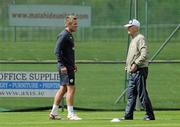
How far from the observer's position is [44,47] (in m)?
19.2

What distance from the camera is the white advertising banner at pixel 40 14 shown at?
17719 mm

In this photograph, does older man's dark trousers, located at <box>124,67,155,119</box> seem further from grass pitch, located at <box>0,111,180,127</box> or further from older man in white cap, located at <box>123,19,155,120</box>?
grass pitch, located at <box>0,111,180,127</box>

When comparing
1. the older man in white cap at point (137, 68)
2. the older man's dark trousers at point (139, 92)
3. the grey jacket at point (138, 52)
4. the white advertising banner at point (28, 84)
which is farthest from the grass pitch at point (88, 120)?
the grey jacket at point (138, 52)

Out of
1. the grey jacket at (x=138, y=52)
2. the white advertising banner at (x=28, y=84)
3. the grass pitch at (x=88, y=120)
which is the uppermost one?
the grey jacket at (x=138, y=52)

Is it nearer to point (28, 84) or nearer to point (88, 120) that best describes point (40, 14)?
point (28, 84)

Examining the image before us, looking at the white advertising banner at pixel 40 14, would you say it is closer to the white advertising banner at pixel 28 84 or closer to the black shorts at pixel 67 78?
the white advertising banner at pixel 28 84

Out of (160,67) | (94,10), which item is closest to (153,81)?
(160,67)

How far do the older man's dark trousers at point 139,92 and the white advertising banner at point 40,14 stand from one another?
342 centimetres

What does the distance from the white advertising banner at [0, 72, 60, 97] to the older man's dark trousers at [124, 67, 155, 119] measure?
303cm

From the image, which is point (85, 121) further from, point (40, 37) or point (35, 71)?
point (40, 37)

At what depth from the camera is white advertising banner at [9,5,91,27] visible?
17.7 metres

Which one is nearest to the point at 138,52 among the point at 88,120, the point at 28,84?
the point at 88,120

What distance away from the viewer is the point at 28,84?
58.6 feet

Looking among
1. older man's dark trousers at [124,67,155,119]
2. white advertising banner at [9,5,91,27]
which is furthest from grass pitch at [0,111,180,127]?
white advertising banner at [9,5,91,27]
